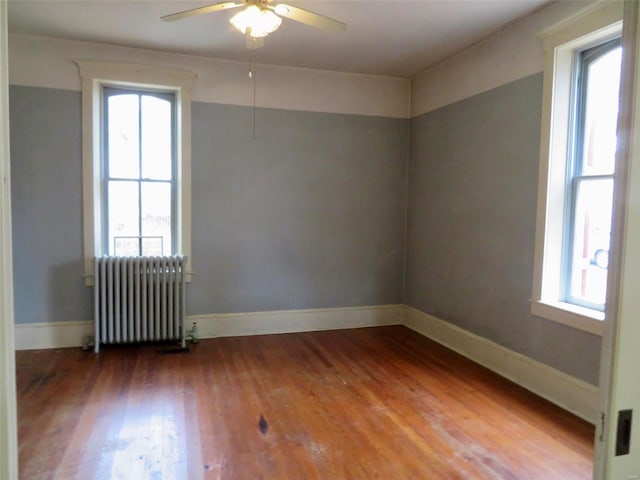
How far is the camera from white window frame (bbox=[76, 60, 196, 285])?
3770 millimetres

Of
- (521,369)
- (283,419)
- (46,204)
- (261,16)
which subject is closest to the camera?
(261,16)

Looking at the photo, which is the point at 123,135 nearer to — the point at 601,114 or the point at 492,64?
the point at 492,64

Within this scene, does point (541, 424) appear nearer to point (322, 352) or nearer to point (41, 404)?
point (322, 352)

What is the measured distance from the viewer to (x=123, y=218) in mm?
4070

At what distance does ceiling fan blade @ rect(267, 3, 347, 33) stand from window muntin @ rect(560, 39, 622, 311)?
1.66 m

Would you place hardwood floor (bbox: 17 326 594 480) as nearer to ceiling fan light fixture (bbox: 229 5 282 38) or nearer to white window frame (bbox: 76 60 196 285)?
white window frame (bbox: 76 60 196 285)

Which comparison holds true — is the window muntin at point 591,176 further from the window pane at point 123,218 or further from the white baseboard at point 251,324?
the window pane at point 123,218

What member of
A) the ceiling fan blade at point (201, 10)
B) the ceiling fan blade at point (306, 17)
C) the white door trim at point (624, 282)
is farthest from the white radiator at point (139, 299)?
the white door trim at point (624, 282)

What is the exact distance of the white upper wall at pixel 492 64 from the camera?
295 cm

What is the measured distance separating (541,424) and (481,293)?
1206mm

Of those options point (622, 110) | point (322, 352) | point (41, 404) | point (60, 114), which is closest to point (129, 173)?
point (60, 114)

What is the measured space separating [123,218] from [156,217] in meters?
0.30

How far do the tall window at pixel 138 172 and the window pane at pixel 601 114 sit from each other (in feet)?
11.4

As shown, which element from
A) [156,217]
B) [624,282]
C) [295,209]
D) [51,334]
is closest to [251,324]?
[295,209]
